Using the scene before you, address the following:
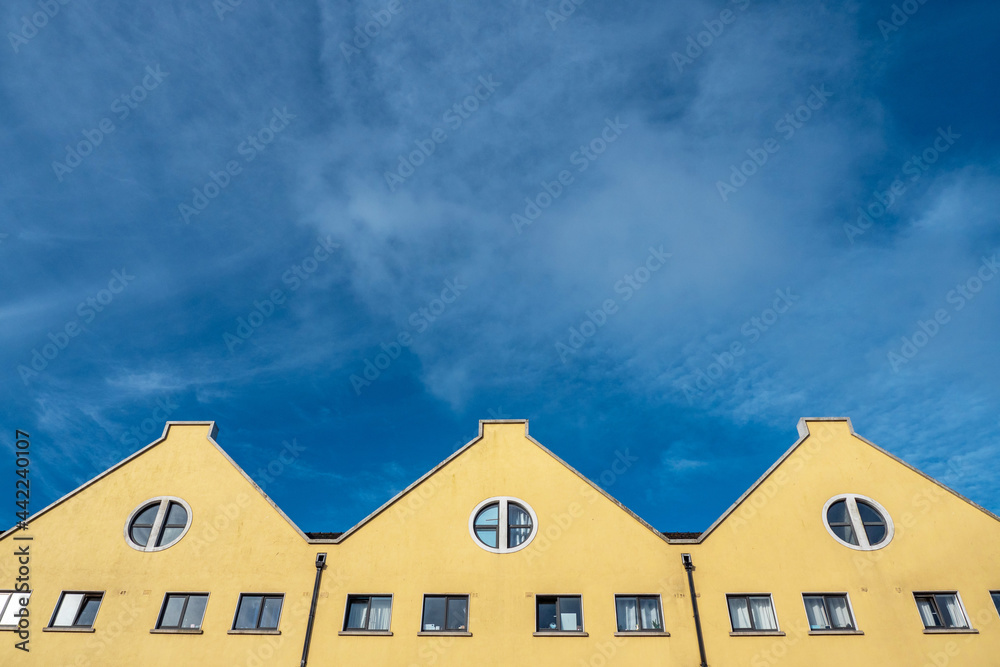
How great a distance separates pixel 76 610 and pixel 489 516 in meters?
15.8

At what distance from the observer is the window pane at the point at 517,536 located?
25484 millimetres

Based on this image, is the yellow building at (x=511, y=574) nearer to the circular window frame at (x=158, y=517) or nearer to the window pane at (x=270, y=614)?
the circular window frame at (x=158, y=517)

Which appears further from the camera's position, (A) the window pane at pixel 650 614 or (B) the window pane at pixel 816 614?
(A) the window pane at pixel 650 614

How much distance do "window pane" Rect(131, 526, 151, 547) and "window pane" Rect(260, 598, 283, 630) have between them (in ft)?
19.0

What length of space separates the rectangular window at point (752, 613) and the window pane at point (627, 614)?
3.43m

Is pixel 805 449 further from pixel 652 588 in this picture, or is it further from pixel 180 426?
pixel 180 426

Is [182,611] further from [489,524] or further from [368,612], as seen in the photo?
[489,524]

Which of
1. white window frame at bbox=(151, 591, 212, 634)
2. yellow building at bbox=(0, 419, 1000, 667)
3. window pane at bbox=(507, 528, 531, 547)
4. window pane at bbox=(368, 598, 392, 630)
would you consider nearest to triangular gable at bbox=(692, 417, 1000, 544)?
yellow building at bbox=(0, 419, 1000, 667)

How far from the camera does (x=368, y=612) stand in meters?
24.2

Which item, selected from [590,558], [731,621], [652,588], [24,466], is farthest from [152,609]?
[731,621]

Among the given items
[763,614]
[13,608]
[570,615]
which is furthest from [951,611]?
[13,608]

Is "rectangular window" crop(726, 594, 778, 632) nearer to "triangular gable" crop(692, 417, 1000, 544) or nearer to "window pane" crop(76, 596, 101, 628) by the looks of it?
"triangular gable" crop(692, 417, 1000, 544)

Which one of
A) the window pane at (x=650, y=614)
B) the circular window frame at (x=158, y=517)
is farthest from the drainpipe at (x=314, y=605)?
the window pane at (x=650, y=614)

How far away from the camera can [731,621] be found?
77.0ft
